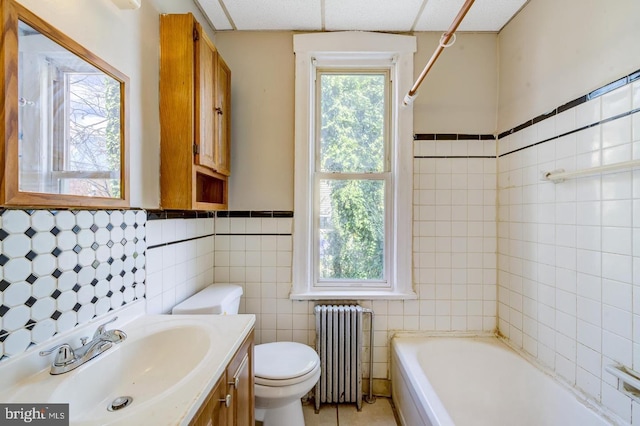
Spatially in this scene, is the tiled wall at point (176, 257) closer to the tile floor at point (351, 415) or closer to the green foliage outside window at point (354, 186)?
the green foliage outside window at point (354, 186)

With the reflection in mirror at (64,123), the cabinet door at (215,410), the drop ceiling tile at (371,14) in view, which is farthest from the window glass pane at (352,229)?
the reflection in mirror at (64,123)

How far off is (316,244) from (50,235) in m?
1.43

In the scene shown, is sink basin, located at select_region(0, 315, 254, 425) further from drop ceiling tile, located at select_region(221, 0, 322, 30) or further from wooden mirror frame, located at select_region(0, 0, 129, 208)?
drop ceiling tile, located at select_region(221, 0, 322, 30)

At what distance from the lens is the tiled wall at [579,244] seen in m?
1.11

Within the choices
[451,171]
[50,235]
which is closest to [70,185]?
[50,235]

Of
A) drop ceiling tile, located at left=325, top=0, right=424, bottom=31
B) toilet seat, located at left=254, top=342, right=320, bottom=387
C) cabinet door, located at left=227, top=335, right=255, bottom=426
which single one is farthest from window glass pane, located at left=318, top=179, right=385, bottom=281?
drop ceiling tile, located at left=325, top=0, right=424, bottom=31

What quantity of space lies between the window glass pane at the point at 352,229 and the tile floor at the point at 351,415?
82cm

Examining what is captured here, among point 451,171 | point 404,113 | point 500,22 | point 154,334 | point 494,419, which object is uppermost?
point 500,22

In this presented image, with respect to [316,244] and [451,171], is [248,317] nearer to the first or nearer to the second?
[316,244]

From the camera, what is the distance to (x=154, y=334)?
3.42 feet

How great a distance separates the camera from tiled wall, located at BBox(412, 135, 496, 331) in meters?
1.91

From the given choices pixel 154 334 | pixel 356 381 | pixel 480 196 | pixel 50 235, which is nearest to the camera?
pixel 50 235

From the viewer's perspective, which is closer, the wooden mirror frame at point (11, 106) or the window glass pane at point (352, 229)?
the wooden mirror frame at point (11, 106)

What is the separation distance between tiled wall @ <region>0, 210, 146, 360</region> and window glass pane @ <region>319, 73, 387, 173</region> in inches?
52.6
